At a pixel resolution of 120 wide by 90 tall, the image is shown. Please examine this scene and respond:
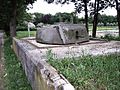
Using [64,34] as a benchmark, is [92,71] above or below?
below

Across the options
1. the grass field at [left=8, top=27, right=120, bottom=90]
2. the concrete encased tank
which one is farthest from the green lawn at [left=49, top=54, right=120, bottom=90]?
the concrete encased tank

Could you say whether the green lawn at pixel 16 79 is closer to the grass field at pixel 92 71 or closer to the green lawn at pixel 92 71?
the grass field at pixel 92 71

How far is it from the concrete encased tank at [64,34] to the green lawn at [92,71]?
3119mm

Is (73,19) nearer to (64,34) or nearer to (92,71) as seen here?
(64,34)

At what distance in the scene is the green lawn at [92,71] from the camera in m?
4.05

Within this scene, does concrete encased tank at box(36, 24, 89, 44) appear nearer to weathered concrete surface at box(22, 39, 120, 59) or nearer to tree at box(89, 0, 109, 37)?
weathered concrete surface at box(22, 39, 120, 59)

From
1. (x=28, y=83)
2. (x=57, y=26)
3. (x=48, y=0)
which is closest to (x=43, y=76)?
(x=28, y=83)

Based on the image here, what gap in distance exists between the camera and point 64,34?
364 inches

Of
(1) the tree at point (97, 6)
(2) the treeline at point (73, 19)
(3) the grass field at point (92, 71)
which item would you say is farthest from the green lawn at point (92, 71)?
(1) the tree at point (97, 6)

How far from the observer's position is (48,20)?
3222cm

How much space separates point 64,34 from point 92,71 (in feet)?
15.0

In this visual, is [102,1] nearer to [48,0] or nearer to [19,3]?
[48,0]

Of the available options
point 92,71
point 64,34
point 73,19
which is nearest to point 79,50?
point 64,34

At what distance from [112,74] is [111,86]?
63 cm
